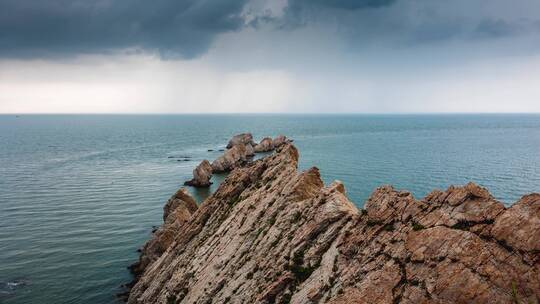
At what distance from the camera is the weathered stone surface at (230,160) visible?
134 metres

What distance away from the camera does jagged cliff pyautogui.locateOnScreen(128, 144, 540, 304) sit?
19766 mm

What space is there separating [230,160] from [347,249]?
111728 millimetres

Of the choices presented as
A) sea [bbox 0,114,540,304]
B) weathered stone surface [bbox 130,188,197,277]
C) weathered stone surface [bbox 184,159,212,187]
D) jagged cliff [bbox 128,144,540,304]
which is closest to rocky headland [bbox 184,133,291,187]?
weathered stone surface [bbox 184,159,212,187]

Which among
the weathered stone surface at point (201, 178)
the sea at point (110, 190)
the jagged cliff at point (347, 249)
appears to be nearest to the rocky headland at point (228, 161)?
the weathered stone surface at point (201, 178)

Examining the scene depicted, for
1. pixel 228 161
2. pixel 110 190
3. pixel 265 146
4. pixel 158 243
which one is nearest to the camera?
pixel 158 243

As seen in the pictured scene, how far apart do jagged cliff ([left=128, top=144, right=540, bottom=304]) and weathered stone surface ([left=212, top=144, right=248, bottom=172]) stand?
8699 centimetres

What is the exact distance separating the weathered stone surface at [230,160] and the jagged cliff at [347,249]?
87.0 meters

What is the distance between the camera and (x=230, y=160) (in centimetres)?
13625

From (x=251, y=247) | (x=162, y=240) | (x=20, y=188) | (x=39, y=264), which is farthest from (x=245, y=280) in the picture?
(x=20, y=188)

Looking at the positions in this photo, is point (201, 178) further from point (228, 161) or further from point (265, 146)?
point (265, 146)

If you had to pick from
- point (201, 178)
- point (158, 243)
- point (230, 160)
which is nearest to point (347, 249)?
point (158, 243)

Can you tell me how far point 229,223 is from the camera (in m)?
41.9

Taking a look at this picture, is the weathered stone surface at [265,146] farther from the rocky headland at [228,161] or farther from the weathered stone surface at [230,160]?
the weathered stone surface at [230,160]

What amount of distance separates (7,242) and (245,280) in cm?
5550
